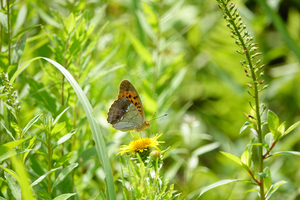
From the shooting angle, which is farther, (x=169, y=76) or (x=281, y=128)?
(x=169, y=76)

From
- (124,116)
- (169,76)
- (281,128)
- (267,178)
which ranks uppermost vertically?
(169,76)

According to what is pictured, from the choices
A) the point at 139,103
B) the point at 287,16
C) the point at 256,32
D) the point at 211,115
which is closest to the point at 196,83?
the point at 211,115

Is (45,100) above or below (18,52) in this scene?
below

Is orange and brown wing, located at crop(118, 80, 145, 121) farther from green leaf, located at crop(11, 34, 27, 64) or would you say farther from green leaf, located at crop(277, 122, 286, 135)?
green leaf, located at crop(277, 122, 286, 135)

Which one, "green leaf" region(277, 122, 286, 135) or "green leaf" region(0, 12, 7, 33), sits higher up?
"green leaf" region(0, 12, 7, 33)

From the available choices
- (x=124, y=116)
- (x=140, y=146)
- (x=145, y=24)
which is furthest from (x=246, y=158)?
(x=145, y=24)

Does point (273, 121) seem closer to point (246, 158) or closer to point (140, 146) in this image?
point (246, 158)

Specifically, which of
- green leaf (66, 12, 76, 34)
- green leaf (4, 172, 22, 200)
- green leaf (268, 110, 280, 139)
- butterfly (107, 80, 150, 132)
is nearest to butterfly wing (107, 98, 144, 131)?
butterfly (107, 80, 150, 132)
